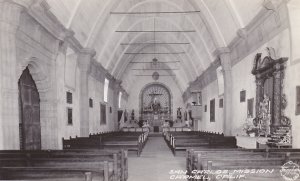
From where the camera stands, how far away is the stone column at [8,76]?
667 centimetres

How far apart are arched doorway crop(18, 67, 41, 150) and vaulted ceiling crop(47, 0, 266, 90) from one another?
105 inches

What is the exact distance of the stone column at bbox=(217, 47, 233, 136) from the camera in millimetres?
13805

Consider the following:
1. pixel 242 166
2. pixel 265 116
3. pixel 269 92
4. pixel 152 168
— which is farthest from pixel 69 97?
pixel 242 166

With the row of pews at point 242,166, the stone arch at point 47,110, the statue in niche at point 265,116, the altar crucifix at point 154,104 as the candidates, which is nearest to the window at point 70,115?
the stone arch at point 47,110

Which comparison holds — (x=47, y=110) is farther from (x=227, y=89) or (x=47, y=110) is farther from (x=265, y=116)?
(x=227, y=89)

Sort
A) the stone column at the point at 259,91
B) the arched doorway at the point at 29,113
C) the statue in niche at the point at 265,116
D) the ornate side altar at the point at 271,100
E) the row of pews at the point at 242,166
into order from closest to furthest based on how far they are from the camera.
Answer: the row of pews at the point at 242,166
the ornate side altar at the point at 271,100
the statue in niche at the point at 265,116
the arched doorway at the point at 29,113
the stone column at the point at 259,91

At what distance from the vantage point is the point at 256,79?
1045 cm

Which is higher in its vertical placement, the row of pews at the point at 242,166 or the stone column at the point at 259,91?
the stone column at the point at 259,91

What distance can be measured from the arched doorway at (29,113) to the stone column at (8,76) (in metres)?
2.45

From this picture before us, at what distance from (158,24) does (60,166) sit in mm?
18217

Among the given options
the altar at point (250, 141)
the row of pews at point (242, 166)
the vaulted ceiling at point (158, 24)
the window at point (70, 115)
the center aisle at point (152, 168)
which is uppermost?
the vaulted ceiling at point (158, 24)

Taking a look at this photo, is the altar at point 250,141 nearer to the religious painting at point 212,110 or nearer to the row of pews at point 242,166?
the row of pews at point 242,166

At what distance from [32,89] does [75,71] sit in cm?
406

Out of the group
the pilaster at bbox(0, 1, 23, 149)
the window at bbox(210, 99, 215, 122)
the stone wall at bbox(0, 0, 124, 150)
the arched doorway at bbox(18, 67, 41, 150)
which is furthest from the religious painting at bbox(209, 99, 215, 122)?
the pilaster at bbox(0, 1, 23, 149)
